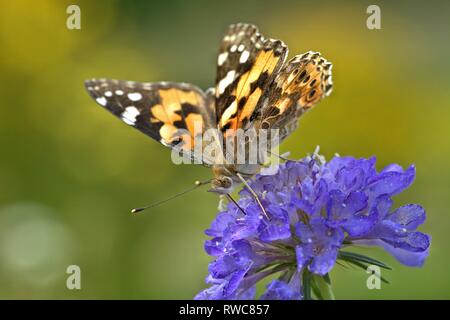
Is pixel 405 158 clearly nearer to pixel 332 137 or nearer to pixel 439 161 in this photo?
pixel 439 161

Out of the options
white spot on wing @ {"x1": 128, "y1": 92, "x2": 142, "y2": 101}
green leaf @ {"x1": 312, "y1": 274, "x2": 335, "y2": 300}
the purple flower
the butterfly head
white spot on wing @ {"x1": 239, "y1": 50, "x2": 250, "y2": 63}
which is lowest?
green leaf @ {"x1": 312, "y1": 274, "x2": 335, "y2": 300}

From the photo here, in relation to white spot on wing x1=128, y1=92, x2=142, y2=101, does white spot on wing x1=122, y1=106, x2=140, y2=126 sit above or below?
below

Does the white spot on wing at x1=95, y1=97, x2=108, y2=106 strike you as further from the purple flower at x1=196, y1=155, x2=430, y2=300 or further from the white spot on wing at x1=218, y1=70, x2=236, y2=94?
the purple flower at x1=196, y1=155, x2=430, y2=300

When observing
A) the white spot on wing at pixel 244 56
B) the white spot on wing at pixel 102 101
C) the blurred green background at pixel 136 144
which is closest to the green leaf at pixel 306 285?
the white spot on wing at pixel 244 56

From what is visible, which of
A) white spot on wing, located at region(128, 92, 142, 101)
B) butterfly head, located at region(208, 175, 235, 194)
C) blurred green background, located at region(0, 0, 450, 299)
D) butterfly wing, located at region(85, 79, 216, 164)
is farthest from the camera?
blurred green background, located at region(0, 0, 450, 299)

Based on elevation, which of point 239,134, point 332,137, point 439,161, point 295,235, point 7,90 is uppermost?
point 7,90

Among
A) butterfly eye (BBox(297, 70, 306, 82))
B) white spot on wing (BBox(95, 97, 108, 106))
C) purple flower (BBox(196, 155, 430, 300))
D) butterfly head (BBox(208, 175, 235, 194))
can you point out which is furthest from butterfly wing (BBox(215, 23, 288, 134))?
white spot on wing (BBox(95, 97, 108, 106))

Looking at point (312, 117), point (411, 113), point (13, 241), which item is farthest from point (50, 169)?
point (411, 113)

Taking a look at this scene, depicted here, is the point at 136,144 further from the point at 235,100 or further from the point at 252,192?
the point at 252,192
